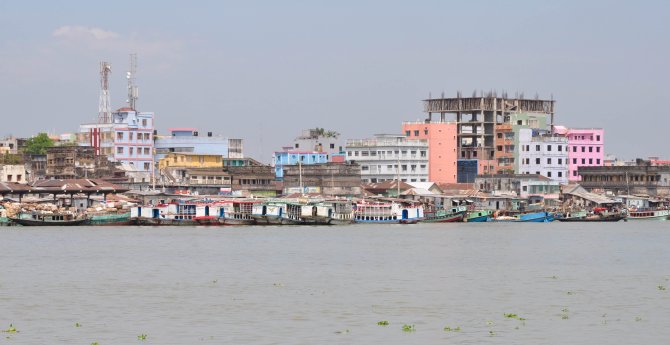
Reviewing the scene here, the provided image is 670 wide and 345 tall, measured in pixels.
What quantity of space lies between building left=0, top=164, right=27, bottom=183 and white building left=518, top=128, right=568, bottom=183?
53700mm

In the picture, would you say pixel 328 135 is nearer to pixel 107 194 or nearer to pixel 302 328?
pixel 107 194

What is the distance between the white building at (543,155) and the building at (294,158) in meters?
22.2

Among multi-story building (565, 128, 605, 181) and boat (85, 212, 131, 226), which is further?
multi-story building (565, 128, 605, 181)

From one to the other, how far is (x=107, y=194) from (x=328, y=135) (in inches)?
1753

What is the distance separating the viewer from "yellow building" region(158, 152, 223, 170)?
5458 inches

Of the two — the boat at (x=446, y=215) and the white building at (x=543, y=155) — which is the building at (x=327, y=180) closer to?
the boat at (x=446, y=215)

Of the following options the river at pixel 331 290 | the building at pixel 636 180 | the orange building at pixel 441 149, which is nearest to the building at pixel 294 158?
the orange building at pixel 441 149

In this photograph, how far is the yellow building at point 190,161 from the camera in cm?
13862

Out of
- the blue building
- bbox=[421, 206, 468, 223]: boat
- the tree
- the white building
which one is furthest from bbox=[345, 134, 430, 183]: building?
the tree

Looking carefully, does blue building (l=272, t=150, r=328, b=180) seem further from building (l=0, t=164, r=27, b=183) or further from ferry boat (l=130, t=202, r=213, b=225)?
ferry boat (l=130, t=202, r=213, b=225)

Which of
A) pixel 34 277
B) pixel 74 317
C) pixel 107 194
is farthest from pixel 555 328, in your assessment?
pixel 107 194

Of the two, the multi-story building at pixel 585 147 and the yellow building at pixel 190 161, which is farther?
the multi-story building at pixel 585 147

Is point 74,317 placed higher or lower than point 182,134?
lower

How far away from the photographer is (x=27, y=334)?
37125 mm
